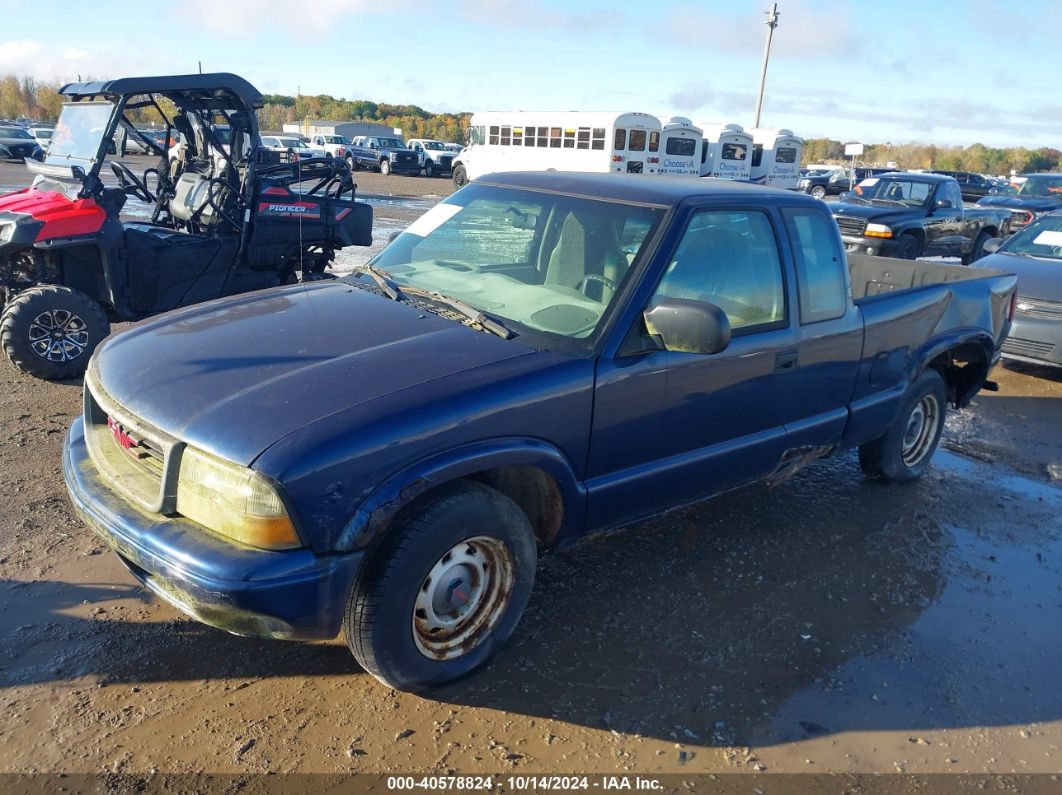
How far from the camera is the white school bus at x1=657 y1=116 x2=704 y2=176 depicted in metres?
29.0

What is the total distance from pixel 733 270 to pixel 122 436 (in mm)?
2634

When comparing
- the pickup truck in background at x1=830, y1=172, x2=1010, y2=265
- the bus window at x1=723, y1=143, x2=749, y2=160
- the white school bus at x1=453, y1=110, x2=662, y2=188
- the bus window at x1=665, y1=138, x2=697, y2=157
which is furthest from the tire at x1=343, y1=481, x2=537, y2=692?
the bus window at x1=723, y1=143, x2=749, y2=160

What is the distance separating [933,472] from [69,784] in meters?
5.20

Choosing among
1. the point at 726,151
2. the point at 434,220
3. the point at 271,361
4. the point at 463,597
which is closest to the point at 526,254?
the point at 434,220

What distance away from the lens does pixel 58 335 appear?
20.6ft

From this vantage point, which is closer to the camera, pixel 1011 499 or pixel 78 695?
pixel 78 695

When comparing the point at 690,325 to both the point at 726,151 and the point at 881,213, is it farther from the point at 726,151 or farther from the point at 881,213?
the point at 726,151

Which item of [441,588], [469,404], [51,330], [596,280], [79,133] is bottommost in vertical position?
[51,330]

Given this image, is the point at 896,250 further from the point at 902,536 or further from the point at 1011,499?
the point at 902,536

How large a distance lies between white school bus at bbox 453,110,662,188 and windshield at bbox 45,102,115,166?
62.5ft

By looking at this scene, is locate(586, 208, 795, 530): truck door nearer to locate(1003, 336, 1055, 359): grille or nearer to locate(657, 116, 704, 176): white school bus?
locate(1003, 336, 1055, 359): grille

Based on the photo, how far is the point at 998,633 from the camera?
371 centimetres

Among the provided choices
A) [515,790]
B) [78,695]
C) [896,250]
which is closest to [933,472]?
[515,790]

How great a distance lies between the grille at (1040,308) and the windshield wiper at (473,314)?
6495 mm
